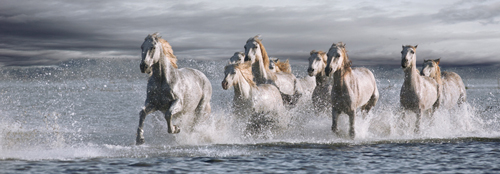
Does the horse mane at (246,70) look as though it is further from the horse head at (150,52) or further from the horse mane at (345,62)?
the horse mane at (345,62)

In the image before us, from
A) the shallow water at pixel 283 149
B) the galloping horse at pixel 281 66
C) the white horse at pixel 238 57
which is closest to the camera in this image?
the shallow water at pixel 283 149

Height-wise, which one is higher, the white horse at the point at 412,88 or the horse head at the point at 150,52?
the horse head at the point at 150,52

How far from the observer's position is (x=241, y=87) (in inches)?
376

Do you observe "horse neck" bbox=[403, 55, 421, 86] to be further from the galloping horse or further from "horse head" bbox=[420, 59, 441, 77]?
the galloping horse

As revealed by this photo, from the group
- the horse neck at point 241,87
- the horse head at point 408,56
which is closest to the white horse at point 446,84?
the horse head at point 408,56

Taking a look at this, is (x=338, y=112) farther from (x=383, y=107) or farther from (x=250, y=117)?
(x=383, y=107)

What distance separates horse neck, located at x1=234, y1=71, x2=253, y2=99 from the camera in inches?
375

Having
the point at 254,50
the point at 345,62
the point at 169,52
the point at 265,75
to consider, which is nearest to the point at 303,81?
the point at 265,75

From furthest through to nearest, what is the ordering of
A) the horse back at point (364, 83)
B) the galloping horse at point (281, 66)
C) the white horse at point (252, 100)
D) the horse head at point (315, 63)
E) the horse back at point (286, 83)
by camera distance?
the galloping horse at point (281, 66), the horse back at point (286, 83), the horse back at point (364, 83), the horse head at point (315, 63), the white horse at point (252, 100)

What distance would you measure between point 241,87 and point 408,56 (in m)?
3.57

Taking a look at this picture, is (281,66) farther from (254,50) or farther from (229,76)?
(229,76)

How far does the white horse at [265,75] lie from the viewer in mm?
11748

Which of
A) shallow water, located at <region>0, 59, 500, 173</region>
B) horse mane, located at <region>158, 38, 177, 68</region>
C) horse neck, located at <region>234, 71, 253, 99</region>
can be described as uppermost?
horse mane, located at <region>158, 38, 177, 68</region>

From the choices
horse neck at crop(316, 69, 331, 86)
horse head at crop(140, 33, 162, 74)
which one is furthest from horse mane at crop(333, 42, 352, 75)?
horse head at crop(140, 33, 162, 74)
